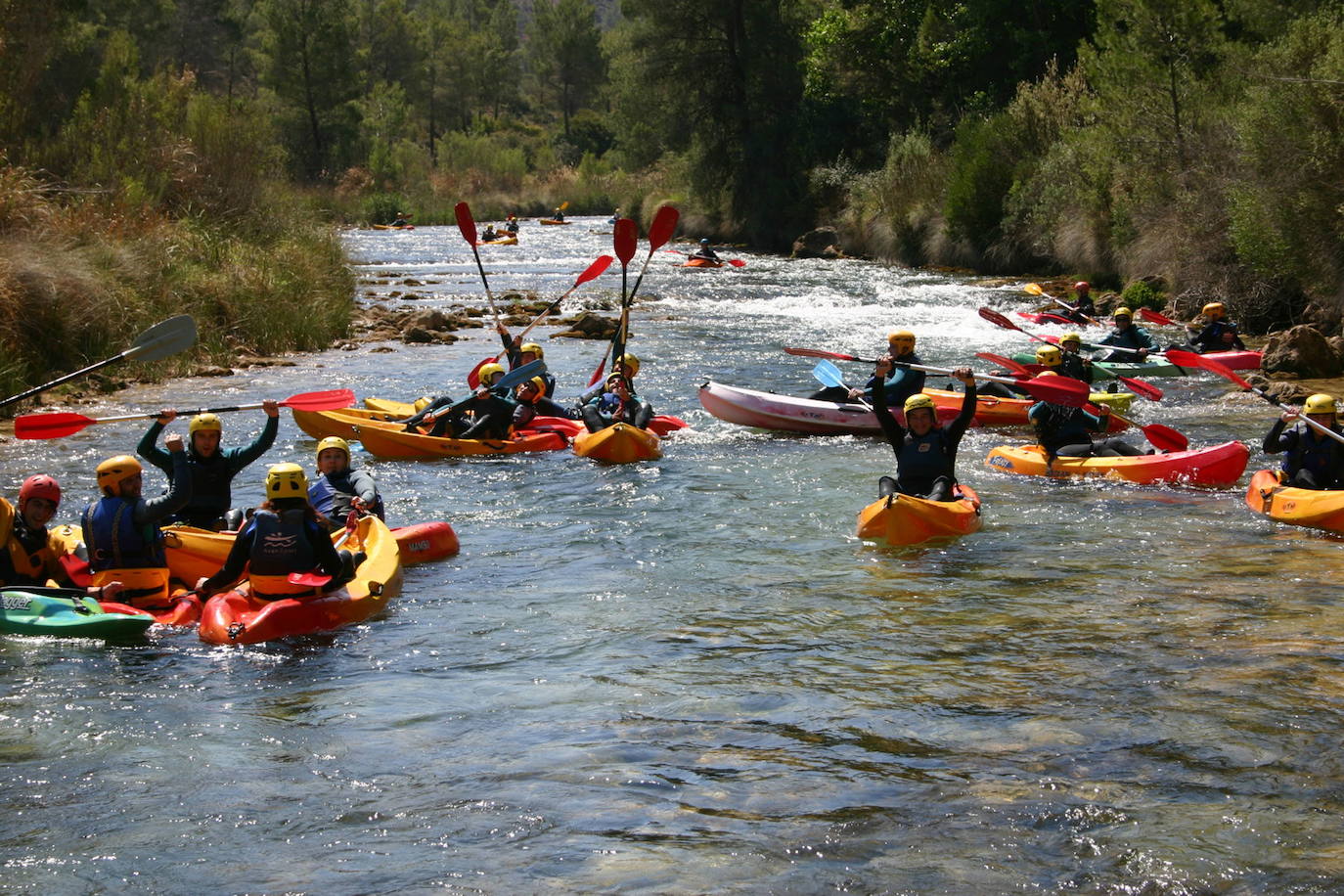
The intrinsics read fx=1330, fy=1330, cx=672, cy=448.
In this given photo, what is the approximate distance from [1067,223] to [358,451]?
18.8m

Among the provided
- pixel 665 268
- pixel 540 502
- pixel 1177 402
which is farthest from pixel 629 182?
pixel 540 502

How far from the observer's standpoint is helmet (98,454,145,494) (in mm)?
7371

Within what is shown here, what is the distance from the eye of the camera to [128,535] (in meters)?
7.47

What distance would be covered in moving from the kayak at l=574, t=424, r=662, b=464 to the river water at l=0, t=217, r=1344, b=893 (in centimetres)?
133

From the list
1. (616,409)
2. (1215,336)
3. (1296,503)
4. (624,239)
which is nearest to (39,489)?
(616,409)

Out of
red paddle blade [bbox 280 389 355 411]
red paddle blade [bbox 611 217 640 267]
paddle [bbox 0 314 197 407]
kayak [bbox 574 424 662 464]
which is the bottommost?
kayak [bbox 574 424 662 464]

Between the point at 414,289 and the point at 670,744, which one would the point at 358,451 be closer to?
the point at 670,744

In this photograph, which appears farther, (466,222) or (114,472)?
(466,222)

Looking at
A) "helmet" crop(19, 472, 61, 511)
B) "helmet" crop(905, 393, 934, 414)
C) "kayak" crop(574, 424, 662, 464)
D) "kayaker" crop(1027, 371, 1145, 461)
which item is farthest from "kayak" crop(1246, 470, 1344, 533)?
"helmet" crop(19, 472, 61, 511)

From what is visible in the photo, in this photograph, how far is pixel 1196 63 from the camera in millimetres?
24609

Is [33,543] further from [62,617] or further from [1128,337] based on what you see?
[1128,337]

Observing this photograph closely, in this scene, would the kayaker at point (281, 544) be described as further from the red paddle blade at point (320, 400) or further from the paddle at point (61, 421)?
the red paddle blade at point (320, 400)

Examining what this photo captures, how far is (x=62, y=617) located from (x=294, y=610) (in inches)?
48.0

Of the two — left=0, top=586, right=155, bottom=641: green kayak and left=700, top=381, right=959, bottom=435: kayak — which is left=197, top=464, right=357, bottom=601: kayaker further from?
left=700, top=381, right=959, bottom=435: kayak
